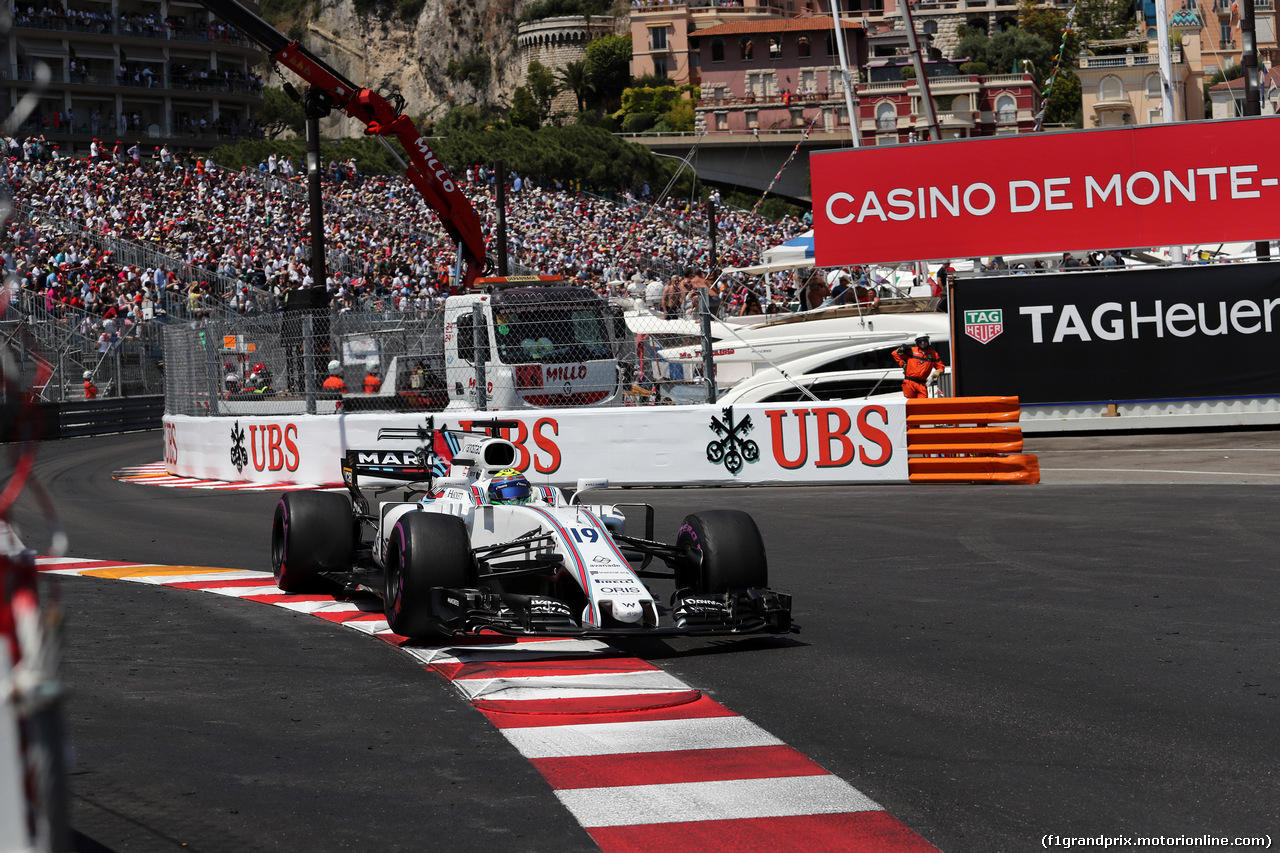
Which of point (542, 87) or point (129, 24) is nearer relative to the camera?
point (129, 24)

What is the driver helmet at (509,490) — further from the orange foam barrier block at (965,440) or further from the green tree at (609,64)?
the green tree at (609,64)

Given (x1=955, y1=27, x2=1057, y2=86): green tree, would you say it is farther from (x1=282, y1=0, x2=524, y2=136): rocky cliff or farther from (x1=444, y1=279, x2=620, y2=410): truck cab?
(x1=444, y1=279, x2=620, y2=410): truck cab

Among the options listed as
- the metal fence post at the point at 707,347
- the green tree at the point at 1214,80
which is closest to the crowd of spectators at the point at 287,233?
the metal fence post at the point at 707,347

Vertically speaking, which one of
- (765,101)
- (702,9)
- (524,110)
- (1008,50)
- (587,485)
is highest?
(702,9)

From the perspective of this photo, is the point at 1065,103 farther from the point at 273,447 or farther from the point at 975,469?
the point at 975,469

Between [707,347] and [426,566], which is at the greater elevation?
[707,347]

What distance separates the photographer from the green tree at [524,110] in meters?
115

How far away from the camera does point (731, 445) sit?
15.9 metres

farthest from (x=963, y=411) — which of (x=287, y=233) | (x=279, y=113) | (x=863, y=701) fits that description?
(x=279, y=113)

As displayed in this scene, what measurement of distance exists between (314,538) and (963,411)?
8158 millimetres

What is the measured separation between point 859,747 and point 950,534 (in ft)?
19.9

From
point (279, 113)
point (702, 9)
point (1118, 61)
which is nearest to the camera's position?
point (1118, 61)

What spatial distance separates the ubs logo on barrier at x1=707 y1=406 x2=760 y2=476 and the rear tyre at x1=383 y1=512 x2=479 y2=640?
8.68m

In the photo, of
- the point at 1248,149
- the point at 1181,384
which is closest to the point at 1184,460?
the point at 1181,384
